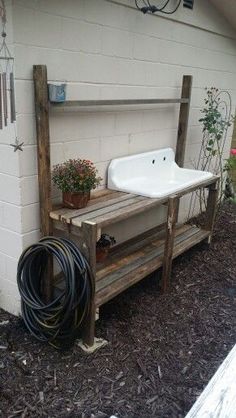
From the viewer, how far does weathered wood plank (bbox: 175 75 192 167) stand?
3504 millimetres

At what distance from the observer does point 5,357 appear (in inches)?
86.8

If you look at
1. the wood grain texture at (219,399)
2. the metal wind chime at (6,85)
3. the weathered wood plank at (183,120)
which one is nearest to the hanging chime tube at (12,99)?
the metal wind chime at (6,85)

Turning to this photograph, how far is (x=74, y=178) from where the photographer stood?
92.4 inches

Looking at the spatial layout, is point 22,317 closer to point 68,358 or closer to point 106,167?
point 68,358

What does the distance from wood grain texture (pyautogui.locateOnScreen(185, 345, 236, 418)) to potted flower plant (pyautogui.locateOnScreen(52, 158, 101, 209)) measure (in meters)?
1.30

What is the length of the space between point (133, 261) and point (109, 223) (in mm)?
740

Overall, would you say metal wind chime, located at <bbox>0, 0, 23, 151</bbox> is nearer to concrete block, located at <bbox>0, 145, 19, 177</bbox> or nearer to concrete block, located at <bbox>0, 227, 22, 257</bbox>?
concrete block, located at <bbox>0, 145, 19, 177</bbox>

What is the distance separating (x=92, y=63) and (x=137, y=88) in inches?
22.7

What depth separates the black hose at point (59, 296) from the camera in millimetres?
2143

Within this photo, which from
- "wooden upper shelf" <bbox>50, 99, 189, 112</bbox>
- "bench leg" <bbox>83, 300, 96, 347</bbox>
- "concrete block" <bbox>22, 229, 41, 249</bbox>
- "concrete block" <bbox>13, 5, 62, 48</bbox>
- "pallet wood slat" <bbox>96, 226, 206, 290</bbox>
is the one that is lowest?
"bench leg" <bbox>83, 300, 96, 347</bbox>

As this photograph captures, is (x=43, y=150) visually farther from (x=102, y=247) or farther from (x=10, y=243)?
(x=102, y=247)

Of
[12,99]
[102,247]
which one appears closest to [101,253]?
[102,247]

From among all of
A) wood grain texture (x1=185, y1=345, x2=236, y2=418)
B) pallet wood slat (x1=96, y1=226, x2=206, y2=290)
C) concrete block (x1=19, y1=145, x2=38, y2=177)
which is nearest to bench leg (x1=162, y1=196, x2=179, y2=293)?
pallet wood slat (x1=96, y1=226, x2=206, y2=290)

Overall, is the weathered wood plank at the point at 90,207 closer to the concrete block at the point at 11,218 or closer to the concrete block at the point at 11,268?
the concrete block at the point at 11,218
